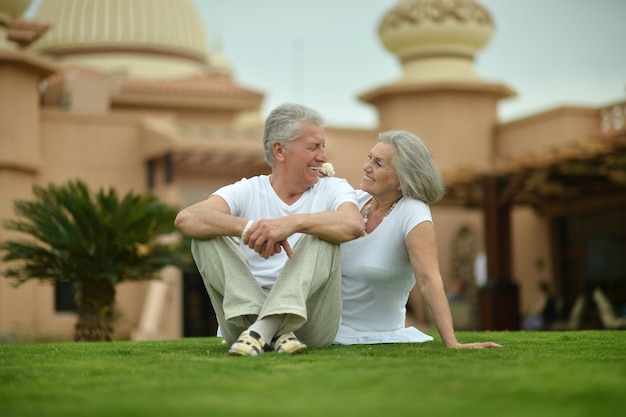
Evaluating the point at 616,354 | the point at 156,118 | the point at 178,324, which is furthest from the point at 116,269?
the point at 156,118

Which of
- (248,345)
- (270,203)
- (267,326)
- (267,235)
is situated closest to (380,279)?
(270,203)

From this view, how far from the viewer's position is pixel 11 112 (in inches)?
781

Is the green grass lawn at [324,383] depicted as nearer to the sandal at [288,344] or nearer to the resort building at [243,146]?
the sandal at [288,344]

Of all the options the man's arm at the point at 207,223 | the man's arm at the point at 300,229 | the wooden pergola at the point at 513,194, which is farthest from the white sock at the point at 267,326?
the wooden pergola at the point at 513,194

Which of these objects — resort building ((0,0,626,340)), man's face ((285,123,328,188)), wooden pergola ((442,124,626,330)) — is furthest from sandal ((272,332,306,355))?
resort building ((0,0,626,340))

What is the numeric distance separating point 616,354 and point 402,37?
17753mm

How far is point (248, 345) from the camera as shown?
212 inches

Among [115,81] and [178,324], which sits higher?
[115,81]

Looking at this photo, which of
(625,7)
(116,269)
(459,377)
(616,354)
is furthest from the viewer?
(625,7)

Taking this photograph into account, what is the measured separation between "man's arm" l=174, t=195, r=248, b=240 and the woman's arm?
3.15 ft

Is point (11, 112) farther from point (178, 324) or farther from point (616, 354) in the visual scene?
point (616, 354)

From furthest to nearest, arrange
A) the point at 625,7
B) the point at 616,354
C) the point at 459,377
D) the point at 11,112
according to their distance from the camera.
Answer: the point at 11,112 < the point at 625,7 < the point at 616,354 < the point at 459,377

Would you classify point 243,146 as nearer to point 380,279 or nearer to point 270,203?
point 270,203

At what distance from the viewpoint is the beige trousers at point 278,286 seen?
5.46 m
